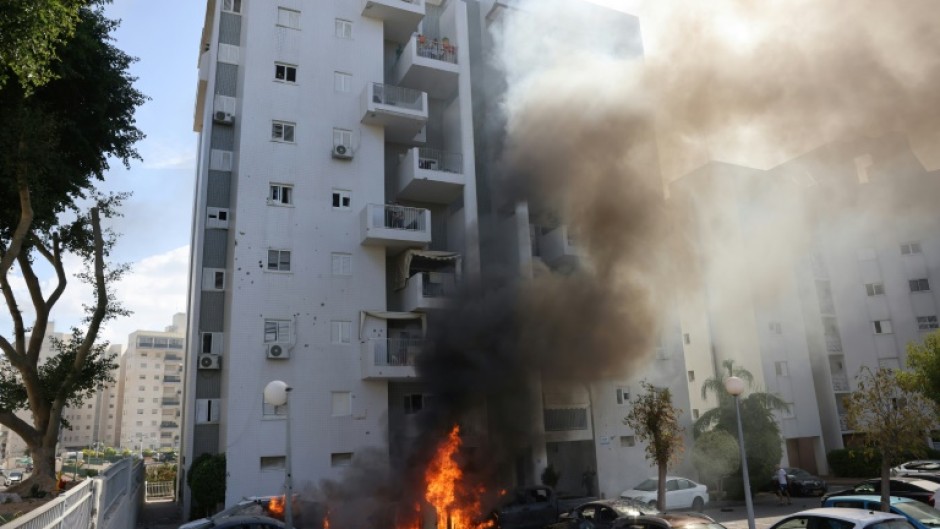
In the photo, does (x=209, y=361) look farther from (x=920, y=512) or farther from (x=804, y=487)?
(x=804, y=487)

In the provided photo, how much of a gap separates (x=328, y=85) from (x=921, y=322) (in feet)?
115

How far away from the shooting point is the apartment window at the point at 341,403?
2169 cm

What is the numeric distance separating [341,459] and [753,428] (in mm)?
16728

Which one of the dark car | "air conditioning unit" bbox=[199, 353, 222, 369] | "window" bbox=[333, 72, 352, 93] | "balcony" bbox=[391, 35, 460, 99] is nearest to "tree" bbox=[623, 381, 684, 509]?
the dark car

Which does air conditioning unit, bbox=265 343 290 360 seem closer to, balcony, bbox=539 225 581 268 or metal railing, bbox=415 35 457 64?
balcony, bbox=539 225 581 268

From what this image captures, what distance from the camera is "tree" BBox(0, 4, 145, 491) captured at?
55.1ft

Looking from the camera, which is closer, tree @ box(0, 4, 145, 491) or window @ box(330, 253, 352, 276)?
tree @ box(0, 4, 145, 491)

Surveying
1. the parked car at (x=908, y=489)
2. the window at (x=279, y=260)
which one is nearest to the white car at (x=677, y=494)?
the parked car at (x=908, y=489)

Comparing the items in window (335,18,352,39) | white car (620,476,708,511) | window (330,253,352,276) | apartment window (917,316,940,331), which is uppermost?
window (335,18,352,39)

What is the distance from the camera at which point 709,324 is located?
1278 inches

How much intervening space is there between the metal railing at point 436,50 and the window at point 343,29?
289 cm

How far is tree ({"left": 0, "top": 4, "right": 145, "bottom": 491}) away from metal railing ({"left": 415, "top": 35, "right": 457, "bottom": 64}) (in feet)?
36.7

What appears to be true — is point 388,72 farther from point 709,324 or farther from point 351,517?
point 709,324

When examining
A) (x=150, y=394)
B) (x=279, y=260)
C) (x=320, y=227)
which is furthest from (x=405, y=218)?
(x=150, y=394)
